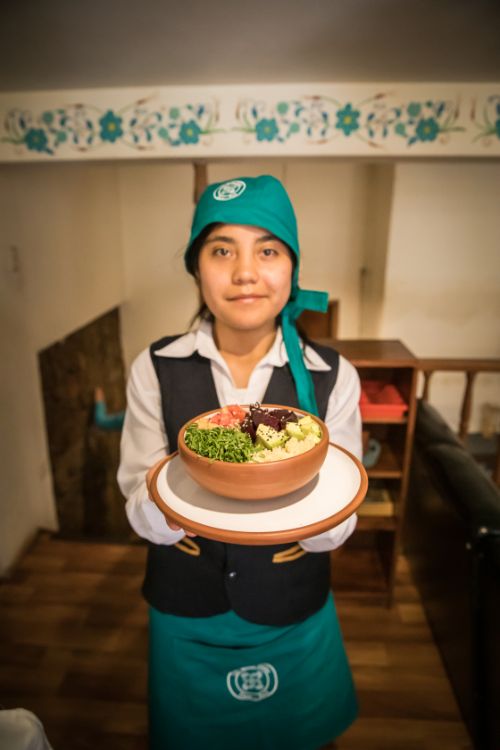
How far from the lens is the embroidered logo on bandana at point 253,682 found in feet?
3.76

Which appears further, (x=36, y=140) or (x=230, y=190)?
(x=36, y=140)

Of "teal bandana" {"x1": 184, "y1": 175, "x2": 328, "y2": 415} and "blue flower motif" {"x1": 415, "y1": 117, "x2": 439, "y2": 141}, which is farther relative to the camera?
"blue flower motif" {"x1": 415, "y1": 117, "x2": 439, "y2": 141}

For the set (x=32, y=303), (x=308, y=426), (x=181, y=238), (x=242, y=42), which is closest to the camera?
(x=308, y=426)

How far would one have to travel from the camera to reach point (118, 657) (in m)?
1.84

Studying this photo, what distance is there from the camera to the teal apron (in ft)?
3.72

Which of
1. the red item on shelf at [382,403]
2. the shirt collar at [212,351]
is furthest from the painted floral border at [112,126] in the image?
the red item on shelf at [382,403]

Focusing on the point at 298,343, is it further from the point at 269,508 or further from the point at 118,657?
the point at 118,657

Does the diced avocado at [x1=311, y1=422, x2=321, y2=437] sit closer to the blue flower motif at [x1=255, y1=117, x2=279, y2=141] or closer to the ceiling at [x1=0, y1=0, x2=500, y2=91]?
the ceiling at [x1=0, y1=0, x2=500, y2=91]

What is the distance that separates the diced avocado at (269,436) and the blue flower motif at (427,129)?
1323 mm

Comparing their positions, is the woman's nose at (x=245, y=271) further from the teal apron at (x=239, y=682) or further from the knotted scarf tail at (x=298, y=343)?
the teal apron at (x=239, y=682)

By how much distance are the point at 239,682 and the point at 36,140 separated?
1.79 m

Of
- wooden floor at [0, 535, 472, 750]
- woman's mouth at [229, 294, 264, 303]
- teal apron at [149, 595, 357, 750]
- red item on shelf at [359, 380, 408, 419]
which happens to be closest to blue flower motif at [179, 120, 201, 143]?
woman's mouth at [229, 294, 264, 303]

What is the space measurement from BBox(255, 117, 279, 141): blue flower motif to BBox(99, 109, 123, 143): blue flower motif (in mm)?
472

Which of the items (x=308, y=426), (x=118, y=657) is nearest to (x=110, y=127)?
(x=308, y=426)
